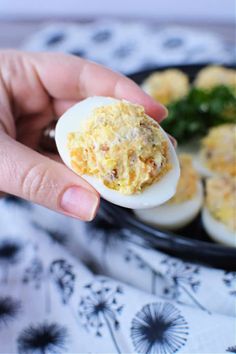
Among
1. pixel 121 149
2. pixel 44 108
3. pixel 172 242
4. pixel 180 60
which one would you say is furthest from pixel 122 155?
pixel 180 60

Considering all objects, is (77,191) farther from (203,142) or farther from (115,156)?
(203,142)

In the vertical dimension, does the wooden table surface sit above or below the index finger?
below

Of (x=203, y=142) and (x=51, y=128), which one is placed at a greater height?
(x=51, y=128)

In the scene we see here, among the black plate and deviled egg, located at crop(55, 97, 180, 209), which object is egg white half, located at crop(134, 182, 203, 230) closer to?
the black plate

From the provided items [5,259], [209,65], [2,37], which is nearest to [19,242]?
[5,259]

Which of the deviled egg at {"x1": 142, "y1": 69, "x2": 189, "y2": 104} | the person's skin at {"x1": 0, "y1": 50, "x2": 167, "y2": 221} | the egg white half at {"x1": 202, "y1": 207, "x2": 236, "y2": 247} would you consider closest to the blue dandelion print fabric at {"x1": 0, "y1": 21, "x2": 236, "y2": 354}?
the egg white half at {"x1": 202, "y1": 207, "x2": 236, "y2": 247}

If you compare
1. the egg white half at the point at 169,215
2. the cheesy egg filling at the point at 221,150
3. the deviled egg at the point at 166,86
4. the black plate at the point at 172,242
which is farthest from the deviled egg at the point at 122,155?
the deviled egg at the point at 166,86
